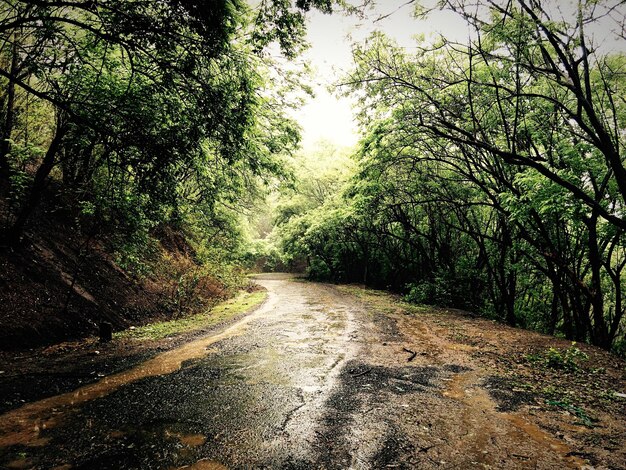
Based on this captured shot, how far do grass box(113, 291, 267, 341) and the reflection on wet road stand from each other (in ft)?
5.11

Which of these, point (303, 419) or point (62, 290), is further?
point (62, 290)

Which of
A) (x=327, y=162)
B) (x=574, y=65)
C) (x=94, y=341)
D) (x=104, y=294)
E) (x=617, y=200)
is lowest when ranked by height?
(x=94, y=341)

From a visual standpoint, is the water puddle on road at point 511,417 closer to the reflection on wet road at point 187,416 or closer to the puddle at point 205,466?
the reflection on wet road at point 187,416

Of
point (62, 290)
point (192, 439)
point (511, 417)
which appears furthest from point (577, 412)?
point (62, 290)

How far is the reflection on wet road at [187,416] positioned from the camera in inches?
115

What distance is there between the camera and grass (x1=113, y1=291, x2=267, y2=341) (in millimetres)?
7195

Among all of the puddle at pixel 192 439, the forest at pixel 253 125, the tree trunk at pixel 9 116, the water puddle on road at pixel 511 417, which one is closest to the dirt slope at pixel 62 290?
the forest at pixel 253 125

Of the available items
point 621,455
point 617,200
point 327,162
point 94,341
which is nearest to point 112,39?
point 94,341

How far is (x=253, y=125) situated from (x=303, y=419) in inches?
209

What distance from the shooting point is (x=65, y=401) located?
3.91 metres

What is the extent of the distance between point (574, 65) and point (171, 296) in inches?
453

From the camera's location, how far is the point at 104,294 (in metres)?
7.86

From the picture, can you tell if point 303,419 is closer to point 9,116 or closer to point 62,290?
point 62,290

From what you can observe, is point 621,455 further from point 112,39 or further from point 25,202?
point 25,202
